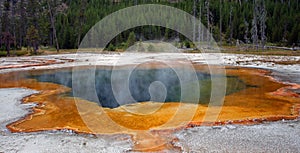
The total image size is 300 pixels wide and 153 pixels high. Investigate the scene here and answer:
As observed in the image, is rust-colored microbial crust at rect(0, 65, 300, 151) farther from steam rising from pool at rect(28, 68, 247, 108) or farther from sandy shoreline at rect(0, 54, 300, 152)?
steam rising from pool at rect(28, 68, 247, 108)

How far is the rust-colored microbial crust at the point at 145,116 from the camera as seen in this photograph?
454 inches

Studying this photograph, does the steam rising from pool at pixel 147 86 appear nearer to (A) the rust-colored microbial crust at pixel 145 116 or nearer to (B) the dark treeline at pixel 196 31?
(A) the rust-colored microbial crust at pixel 145 116

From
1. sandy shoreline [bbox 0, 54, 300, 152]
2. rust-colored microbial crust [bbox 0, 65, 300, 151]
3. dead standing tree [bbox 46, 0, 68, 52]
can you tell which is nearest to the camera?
sandy shoreline [bbox 0, 54, 300, 152]

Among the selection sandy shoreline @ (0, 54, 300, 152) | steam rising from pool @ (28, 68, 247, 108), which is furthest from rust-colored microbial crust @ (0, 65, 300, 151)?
steam rising from pool @ (28, 68, 247, 108)

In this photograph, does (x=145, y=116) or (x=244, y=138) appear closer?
(x=244, y=138)

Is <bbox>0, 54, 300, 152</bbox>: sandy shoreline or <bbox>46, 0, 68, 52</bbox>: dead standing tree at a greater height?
<bbox>46, 0, 68, 52</bbox>: dead standing tree

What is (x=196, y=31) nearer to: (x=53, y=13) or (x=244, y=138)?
(x=53, y=13)

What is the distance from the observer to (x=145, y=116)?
1381 cm

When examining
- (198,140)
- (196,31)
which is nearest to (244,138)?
(198,140)

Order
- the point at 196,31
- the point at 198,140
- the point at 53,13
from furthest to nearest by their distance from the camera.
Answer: the point at 53,13 < the point at 196,31 < the point at 198,140

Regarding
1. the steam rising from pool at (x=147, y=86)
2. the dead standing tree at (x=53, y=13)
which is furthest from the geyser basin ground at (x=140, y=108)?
the dead standing tree at (x=53, y=13)

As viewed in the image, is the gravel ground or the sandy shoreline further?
the sandy shoreline

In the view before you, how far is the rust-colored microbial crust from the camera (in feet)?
37.9

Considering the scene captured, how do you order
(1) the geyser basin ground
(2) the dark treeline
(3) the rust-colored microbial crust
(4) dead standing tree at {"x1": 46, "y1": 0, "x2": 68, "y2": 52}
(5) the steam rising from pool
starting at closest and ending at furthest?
(3) the rust-colored microbial crust
(1) the geyser basin ground
(5) the steam rising from pool
(4) dead standing tree at {"x1": 46, "y1": 0, "x2": 68, "y2": 52}
(2) the dark treeline
